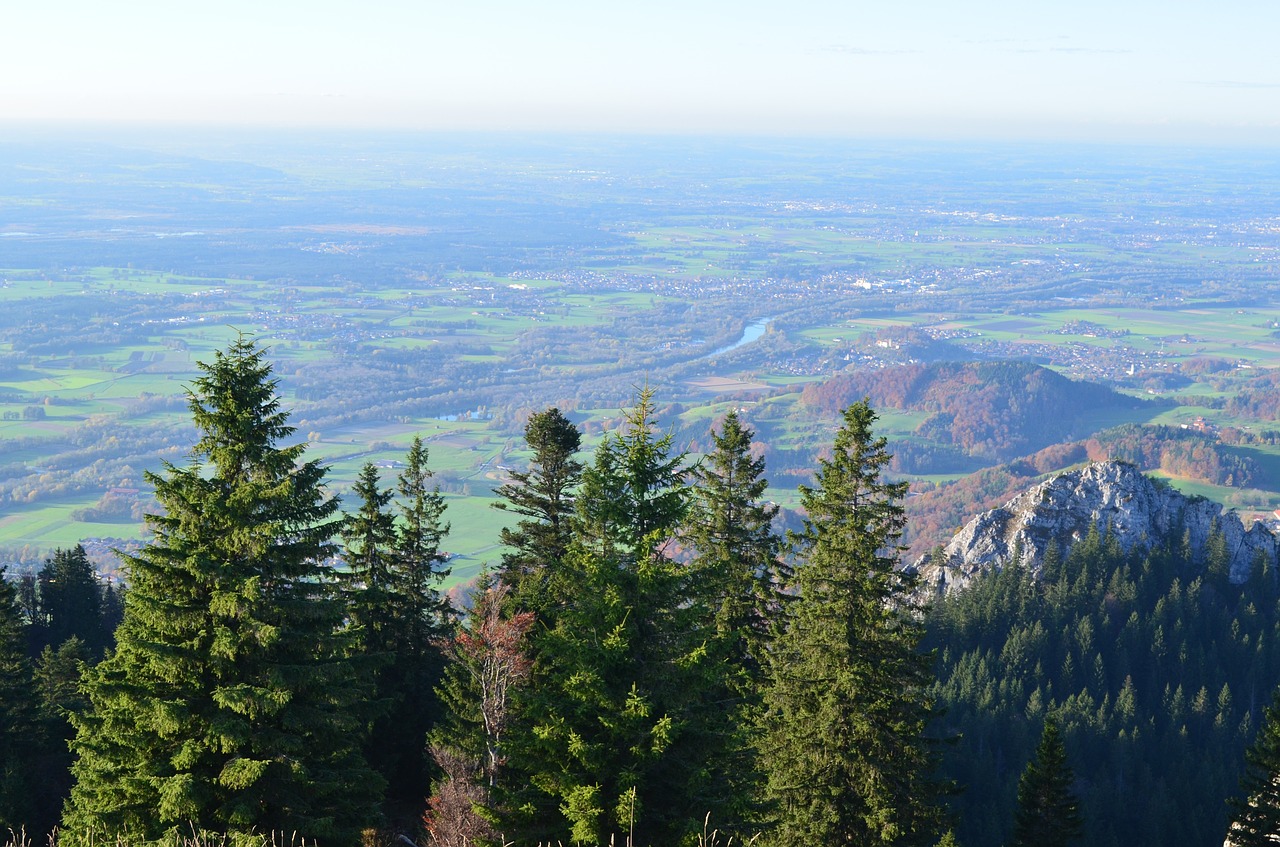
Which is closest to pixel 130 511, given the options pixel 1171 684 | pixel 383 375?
pixel 383 375

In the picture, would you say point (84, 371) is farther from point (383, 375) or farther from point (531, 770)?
point (531, 770)

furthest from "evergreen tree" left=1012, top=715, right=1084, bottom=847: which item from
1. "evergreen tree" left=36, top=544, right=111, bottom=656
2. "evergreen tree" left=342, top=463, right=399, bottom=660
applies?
"evergreen tree" left=36, top=544, right=111, bottom=656

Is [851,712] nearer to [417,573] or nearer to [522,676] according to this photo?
[522,676]

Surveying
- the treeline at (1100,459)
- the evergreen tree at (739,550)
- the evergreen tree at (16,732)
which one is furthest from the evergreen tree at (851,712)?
the treeline at (1100,459)

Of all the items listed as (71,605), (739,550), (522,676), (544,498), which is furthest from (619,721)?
(71,605)

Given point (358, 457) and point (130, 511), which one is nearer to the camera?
point (130, 511)

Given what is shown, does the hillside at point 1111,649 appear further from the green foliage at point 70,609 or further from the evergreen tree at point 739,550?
the green foliage at point 70,609
